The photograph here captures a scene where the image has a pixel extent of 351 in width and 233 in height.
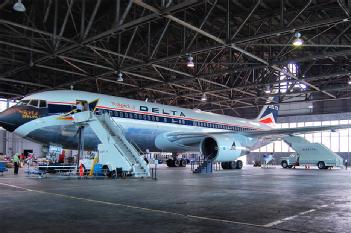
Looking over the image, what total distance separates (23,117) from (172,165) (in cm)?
1855

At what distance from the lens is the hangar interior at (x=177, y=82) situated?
6348mm

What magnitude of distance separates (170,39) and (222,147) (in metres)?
9.64

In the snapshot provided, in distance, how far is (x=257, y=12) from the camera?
68.5 ft

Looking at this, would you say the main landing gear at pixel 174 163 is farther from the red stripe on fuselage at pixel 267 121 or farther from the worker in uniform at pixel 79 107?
the worker in uniform at pixel 79 107

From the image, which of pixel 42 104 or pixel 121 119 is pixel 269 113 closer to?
pixel 121 119

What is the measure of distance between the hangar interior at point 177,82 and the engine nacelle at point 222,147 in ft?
4.18

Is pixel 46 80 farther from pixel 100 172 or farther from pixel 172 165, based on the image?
pixel 100 172

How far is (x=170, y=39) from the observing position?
26.3 meters

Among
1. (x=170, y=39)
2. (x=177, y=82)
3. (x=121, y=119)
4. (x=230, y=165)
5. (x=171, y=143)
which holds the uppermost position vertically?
(x=170, y=39)

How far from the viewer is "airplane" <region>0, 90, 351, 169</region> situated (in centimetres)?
1725

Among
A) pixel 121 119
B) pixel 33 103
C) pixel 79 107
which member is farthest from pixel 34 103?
pixel 121 119

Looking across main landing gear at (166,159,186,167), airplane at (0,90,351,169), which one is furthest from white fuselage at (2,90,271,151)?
main landing gear at (166,159,186,167)

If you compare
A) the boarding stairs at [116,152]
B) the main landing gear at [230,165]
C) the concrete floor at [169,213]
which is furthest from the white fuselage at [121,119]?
the concrete floor at [169,213]

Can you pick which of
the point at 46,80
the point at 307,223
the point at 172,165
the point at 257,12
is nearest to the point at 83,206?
the point at 307,223
